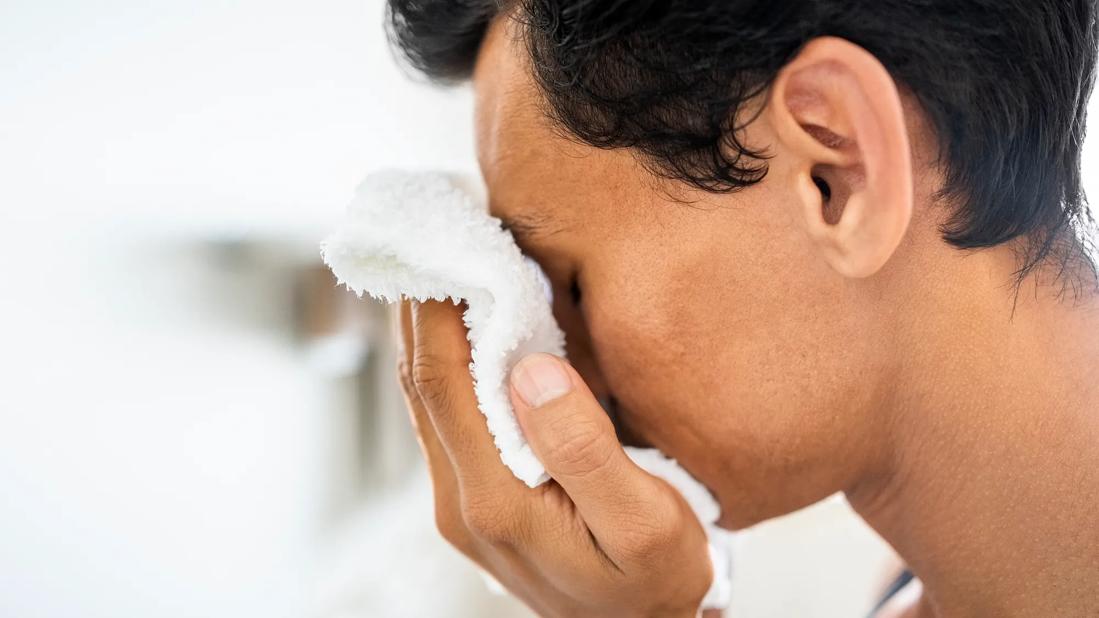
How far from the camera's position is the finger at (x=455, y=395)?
726 millimetres

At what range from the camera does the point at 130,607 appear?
91 cm

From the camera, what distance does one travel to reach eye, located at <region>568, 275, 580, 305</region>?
72 centimetres

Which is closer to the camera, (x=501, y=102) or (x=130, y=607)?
(x=501, y=102)

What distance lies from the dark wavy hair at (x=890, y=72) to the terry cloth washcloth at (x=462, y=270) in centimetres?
12

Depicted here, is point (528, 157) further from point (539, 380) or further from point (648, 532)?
point (648, 532)

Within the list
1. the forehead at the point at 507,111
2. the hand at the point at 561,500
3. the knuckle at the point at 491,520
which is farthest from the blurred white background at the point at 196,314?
the knuckle at the point at 491,520

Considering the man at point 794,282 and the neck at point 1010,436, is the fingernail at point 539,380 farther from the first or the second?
the neck at point 1010,436

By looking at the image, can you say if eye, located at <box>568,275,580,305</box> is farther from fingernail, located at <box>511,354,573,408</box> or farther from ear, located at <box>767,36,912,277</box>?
ear, located at <box>767,36,912,277</box>

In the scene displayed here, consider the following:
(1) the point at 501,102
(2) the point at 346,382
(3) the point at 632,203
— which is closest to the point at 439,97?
(1) the point at 501,102

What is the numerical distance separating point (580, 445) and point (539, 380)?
62mm

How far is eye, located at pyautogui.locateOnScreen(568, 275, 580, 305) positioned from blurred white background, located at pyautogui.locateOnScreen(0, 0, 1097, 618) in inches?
8.9

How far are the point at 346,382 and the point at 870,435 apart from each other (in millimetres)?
778

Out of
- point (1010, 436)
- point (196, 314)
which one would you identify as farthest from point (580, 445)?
point (196, 314)

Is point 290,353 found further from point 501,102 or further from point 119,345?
point 501,102
